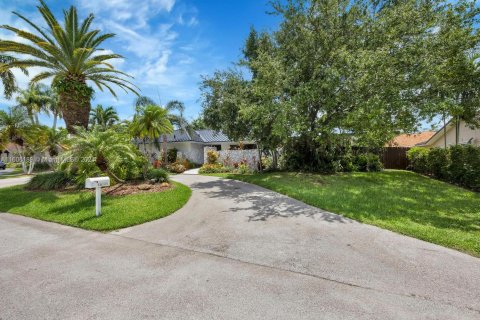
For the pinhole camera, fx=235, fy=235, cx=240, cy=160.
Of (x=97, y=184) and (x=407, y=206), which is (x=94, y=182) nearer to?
(x=97, y=184)

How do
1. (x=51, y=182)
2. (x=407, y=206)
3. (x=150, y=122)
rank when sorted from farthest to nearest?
(x=150, y=122) → (x=51, y=182) → (x=407, y=206)

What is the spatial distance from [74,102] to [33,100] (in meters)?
25.9

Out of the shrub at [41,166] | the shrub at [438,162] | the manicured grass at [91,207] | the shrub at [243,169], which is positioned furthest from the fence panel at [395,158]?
the shrub at [41,166]

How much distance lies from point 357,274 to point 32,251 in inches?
228

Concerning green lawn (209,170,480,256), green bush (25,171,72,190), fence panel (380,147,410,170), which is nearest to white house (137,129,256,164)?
fence panel (380,147,410,170)

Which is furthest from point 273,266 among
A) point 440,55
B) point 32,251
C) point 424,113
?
point 440,55

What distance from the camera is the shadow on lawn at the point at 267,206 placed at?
6.37m

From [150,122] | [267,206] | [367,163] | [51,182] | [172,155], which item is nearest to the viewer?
[267,206]

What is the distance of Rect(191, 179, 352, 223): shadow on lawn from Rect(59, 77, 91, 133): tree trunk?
7085 millimetres

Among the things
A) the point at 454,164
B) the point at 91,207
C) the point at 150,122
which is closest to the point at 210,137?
the point at 150,122

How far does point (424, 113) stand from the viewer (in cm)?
853

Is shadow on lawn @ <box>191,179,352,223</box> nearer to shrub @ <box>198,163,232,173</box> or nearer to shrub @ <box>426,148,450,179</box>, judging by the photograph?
shrub @ <box>198,163,232,173</box>

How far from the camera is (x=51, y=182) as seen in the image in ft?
35.0

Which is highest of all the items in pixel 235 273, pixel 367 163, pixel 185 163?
pixel 367 163
